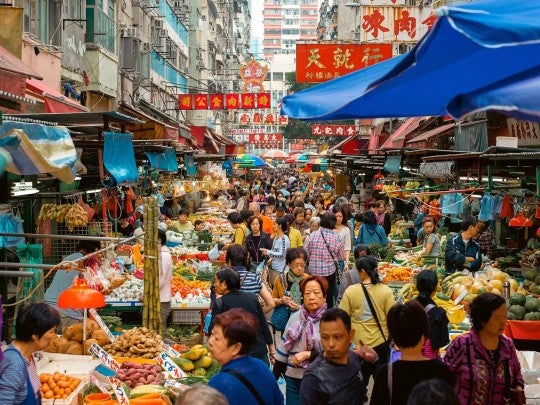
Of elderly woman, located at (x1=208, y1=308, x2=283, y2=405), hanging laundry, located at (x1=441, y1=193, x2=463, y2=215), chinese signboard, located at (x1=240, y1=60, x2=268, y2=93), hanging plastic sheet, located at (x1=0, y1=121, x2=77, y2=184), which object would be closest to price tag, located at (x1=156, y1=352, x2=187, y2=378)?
hanging plastic sheet, located at (x1=0, y1=121, x2=77, y2=184)

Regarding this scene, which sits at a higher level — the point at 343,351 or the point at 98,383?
the point at 343,351

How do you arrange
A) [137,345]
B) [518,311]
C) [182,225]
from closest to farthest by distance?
[137,345], [518,311], [182,225]

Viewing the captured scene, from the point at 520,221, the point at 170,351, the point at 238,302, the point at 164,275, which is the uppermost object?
the point at 520,221

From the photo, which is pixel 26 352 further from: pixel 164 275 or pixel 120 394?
pixel 164 275

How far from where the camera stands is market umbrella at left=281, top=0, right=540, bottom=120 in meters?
2.69

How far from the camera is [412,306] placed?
4570 mm

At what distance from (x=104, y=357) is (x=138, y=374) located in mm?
493

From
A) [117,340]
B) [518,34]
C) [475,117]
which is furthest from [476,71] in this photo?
[475,117]

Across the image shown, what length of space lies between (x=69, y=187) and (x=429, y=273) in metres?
7.93

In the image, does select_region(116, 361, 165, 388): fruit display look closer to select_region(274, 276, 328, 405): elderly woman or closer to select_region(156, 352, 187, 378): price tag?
select_region(156, 352, 187, 378): price tag

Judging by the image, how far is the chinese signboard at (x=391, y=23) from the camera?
60.9 feet

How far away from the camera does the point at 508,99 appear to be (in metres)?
2.59

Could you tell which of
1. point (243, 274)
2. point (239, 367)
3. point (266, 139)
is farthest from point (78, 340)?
point (266, 139)

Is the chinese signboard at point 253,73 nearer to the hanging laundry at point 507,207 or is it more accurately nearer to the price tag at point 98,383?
the hanging laundry at point 507,207
